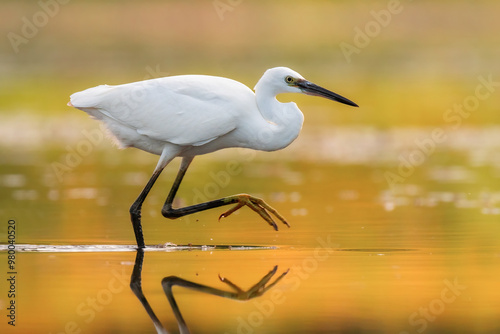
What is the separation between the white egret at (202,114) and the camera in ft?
31.3

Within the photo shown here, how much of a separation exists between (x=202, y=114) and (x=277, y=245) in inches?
51.7

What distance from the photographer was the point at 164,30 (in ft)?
126

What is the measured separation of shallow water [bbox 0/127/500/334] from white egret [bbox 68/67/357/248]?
0.68m

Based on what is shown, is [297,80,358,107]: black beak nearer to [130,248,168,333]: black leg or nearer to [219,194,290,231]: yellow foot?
[219,194,290,231]: yellow foot

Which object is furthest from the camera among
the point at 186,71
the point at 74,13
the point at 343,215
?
the point at 74,13

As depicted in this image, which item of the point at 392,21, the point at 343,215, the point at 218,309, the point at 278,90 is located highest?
the point at 278,90

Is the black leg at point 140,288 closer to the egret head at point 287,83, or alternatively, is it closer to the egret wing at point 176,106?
the egret wing at point 176,106

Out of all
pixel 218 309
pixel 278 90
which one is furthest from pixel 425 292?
pixel 278 90

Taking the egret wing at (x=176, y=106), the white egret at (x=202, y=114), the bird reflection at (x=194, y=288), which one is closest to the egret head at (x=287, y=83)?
the white egret at (x=202, y=114)

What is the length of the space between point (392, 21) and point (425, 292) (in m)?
31.8

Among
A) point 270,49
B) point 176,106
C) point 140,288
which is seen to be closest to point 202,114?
point 176,106

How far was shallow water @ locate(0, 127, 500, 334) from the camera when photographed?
6.91 metres

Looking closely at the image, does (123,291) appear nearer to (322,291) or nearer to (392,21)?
(322,291)

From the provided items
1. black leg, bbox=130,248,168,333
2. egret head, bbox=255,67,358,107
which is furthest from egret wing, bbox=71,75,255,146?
black leg, bbox=130,248,168,333
